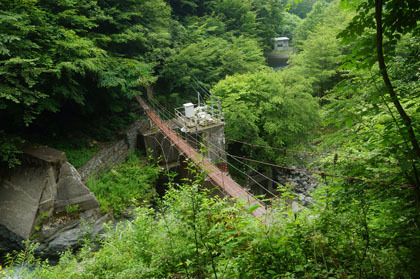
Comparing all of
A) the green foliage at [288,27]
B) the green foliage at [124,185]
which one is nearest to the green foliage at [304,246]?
the green foliage at [124,185]

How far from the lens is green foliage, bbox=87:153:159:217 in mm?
8141

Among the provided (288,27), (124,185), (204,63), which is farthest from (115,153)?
(288,27)

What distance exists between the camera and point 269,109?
10188 millimetres

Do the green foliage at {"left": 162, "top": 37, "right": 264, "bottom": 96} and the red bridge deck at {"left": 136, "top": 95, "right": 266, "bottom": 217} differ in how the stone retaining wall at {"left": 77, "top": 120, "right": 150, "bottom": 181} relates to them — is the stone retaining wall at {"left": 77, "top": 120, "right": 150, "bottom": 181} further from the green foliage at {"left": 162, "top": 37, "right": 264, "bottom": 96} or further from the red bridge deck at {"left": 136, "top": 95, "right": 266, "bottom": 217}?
the green foliage at {"left": 162, "top": 37, "right": 264, "bottom": 96}

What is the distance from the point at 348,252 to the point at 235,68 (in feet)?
41.3

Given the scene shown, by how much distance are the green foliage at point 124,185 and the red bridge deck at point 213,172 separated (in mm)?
Result: 1744

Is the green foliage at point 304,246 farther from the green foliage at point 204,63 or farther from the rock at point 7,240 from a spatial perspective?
the green foliage at point 204,63

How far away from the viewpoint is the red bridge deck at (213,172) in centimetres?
461

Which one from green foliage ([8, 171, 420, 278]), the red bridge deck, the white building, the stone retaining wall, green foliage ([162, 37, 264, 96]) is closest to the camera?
green foliage ([8, 171, 420, 278])

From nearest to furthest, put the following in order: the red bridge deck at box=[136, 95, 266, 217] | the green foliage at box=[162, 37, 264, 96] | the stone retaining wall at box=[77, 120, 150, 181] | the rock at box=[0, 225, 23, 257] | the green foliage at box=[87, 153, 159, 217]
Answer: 1. the red bridge deck at box=[136, 95, 266, 217]
2. the rock at box=[0, 225, 23, 257]
3. the green foliage at box=[87, 153, 159, 217]
4. the stone retaining wall at box=[77, 120, 150, 181]
5. the green foliage at box=[162, 37, 264, 96]

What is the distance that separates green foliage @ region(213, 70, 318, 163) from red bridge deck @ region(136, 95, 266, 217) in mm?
2488

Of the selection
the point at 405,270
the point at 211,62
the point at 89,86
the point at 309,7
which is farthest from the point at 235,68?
the point at 309,7

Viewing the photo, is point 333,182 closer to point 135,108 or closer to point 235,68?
point 135,108

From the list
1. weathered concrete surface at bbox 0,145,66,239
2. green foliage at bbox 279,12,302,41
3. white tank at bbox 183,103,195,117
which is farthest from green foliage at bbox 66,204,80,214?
green foliage at bbox 279,12,302,41
